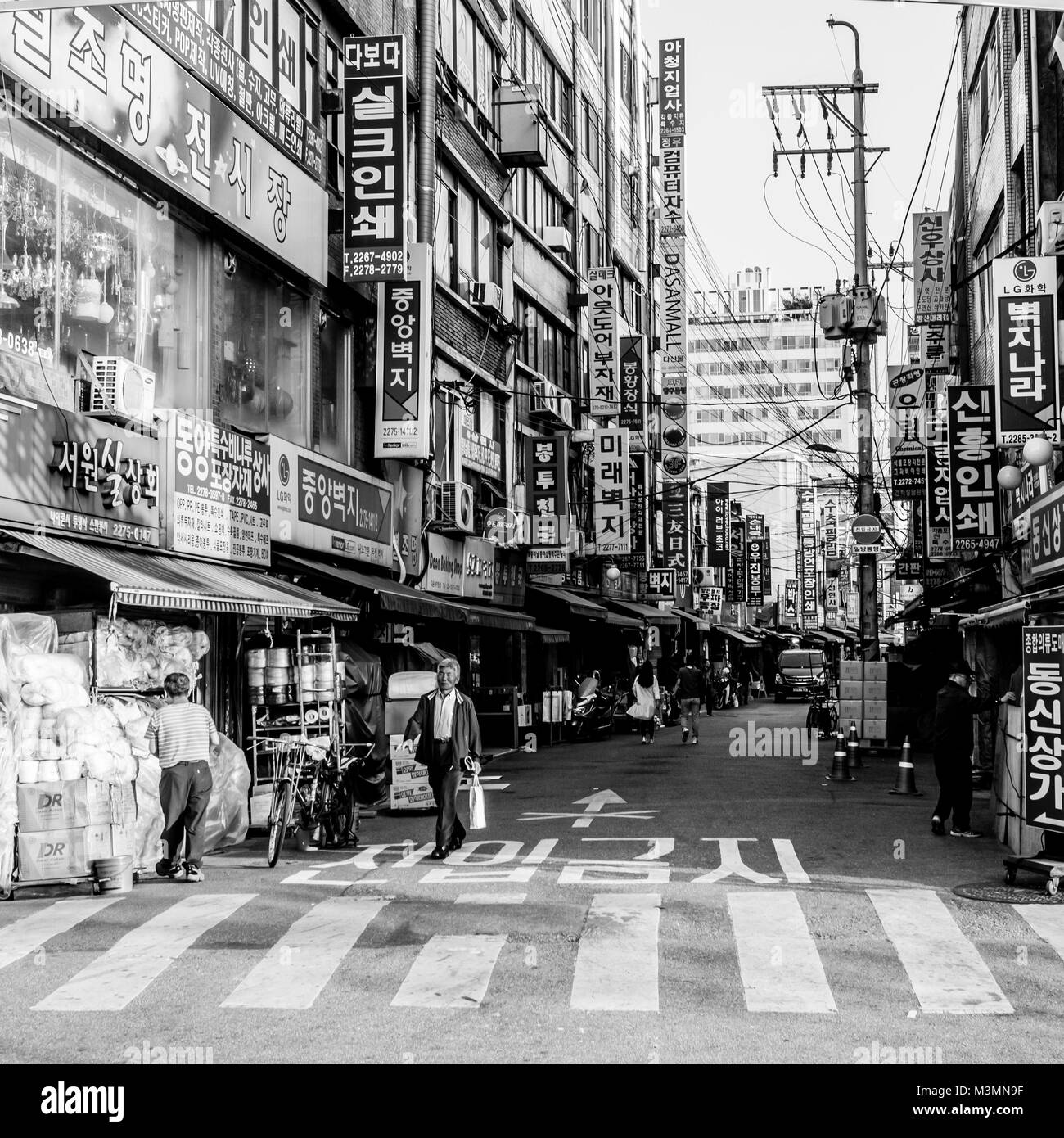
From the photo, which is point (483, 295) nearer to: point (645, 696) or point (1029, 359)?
point (645, 696)

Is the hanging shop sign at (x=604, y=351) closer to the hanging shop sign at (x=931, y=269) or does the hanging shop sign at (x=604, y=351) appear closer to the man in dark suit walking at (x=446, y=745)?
the hanging shop sign at (x=931, y=269)

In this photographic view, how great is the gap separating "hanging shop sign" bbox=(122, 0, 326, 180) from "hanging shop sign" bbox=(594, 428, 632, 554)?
17.8 metres

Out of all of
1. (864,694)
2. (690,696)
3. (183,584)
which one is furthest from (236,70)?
(690,696)

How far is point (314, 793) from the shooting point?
13.5m

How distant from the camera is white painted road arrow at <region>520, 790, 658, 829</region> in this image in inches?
610

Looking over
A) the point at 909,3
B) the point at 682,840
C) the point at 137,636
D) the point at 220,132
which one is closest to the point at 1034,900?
the point at 682,840

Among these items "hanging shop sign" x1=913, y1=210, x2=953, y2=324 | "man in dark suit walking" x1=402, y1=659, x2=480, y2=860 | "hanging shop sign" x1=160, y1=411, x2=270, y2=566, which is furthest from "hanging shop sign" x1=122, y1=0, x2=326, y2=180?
"hanging shop sign" x1=913, y1=210, x2=953, y2=324

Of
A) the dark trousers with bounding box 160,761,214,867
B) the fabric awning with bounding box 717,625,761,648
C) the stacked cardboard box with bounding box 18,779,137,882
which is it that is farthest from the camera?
the fabric awning with bounding box 717,625,761,648

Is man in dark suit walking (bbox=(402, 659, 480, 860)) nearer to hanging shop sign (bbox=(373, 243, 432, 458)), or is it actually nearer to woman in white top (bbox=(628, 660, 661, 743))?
hanging shop sign (bbox=(373, 243, 432, 458))

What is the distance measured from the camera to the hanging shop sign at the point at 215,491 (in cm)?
1491

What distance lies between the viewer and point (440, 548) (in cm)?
2580

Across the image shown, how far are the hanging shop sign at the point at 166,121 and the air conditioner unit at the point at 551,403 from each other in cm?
1519

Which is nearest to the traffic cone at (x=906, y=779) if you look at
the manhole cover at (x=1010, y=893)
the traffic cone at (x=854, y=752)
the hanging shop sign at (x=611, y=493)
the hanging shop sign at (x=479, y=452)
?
the traffic cone at (x=854, y=752)

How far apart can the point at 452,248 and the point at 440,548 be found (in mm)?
6784
